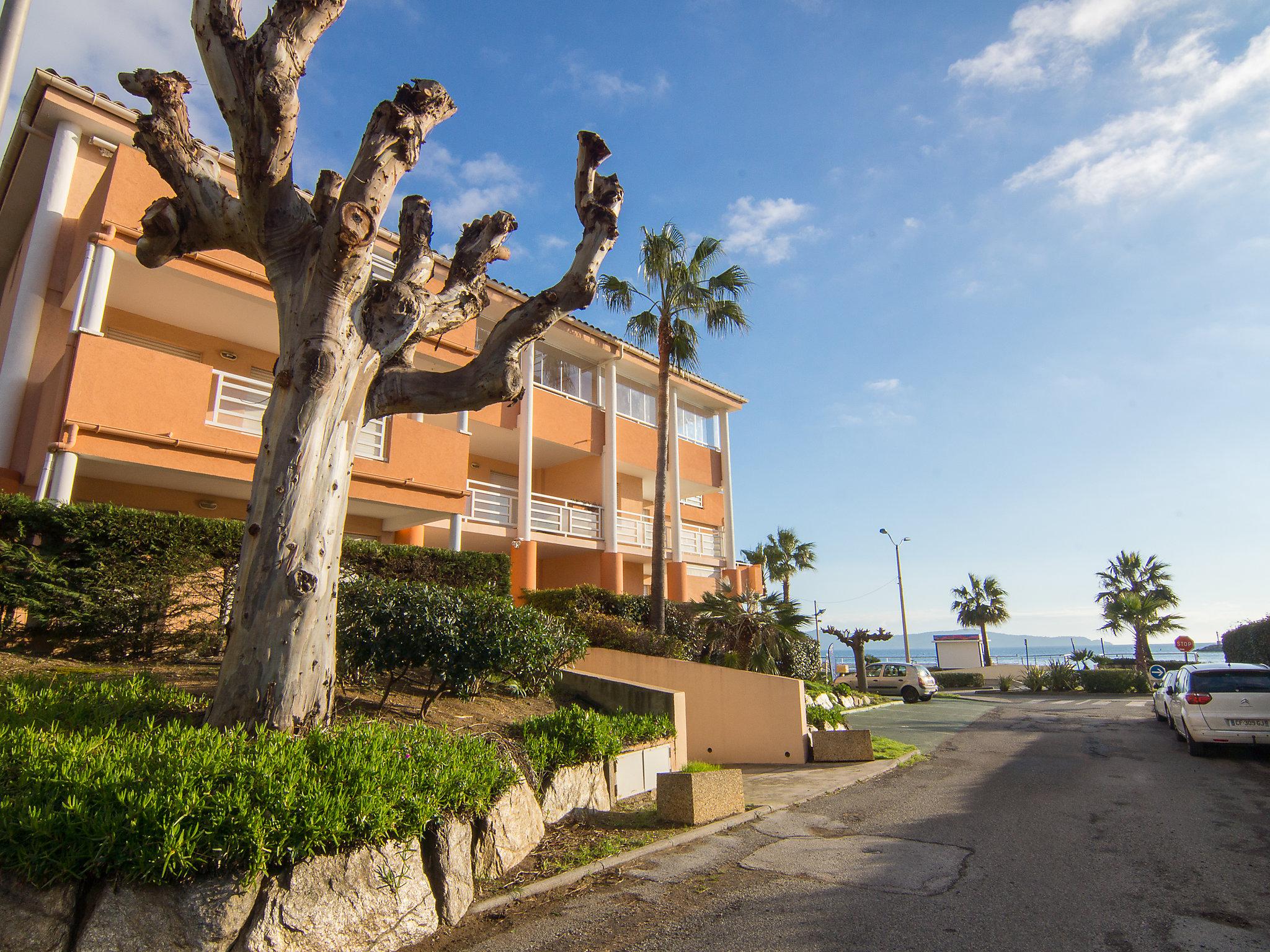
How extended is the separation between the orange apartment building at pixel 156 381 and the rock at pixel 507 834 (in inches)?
335

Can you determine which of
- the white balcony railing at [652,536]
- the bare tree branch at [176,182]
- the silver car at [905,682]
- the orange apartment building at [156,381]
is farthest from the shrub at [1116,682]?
the bare tree branch at [176,182]

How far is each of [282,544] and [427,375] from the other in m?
2.31

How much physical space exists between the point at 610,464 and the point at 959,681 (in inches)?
1069

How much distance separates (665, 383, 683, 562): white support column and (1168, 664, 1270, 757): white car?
14.4m

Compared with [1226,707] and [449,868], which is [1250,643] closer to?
[1226,707]

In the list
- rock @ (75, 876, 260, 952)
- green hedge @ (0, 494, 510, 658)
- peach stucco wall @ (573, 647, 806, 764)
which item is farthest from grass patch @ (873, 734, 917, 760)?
rock @ (75, 876, 260, 952)

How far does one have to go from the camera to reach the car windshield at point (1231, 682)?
1167 centimetres

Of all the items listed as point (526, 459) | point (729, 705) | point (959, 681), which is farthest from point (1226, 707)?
point (959, 681)

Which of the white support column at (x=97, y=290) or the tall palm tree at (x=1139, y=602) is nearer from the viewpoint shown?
the white support column at (x=97, y=290)

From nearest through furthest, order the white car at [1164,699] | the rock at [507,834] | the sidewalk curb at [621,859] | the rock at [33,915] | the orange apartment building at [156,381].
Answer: the rock at [33,915], the sidewalk curb at [621,859], the rock at [507,834], the orange apartment building at [156,381], the white car at [1164,699]

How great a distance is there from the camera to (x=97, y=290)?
39.3ft

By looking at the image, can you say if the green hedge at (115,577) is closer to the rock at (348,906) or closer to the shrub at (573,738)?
the shrub at (573,738)

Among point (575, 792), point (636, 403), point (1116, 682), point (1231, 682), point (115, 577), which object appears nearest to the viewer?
point (575, 792)

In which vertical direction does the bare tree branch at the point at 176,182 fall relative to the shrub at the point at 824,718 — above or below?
above
